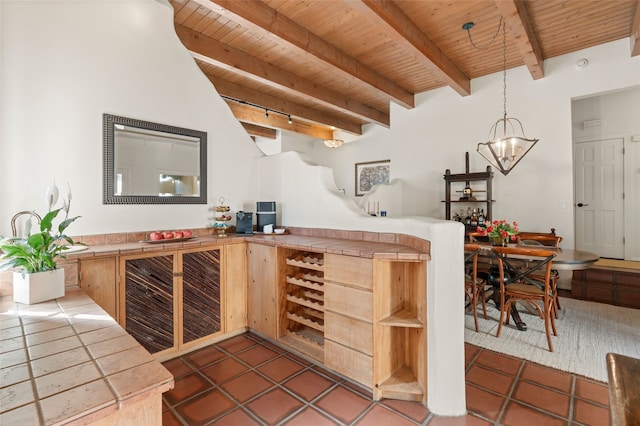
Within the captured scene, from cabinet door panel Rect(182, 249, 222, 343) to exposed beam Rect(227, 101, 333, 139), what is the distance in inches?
138

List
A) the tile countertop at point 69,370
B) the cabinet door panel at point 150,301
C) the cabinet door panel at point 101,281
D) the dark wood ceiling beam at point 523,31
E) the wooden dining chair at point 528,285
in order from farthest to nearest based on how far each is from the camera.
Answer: the dark wood ceiling beam at point 523,31 < the wooden dining chair at point 528,285 < the cabinet door panel at point 150,301 < the cabinet door panel at point 101,281 < the tile countertop at point 69,370

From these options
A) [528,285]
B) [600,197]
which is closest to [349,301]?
[528,285]

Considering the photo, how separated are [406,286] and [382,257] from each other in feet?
1.34

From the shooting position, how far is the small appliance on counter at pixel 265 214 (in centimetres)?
320

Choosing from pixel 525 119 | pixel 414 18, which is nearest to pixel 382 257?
pixel 414 18

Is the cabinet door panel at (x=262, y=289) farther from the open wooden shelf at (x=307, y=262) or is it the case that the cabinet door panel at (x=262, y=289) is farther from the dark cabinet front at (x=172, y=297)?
the dark cabinet front at (x=172, y=297)

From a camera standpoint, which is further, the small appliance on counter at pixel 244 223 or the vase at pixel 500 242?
the vase at pixel 500 242

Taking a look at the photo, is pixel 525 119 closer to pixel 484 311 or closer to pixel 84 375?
pixel 484 311

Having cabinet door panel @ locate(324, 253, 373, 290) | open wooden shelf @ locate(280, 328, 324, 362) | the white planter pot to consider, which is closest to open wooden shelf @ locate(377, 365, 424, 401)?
open wooden shelf @ locate(280, 328, 324, 362)

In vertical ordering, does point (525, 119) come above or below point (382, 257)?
above

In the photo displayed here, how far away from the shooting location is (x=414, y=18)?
3.09 m

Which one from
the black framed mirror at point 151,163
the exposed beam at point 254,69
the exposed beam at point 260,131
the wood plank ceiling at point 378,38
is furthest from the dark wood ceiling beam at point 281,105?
the black framed mirror at point 151,163

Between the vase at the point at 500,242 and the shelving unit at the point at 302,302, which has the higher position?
the vase at the point at 500,242

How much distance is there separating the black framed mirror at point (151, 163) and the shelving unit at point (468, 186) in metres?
3.76
